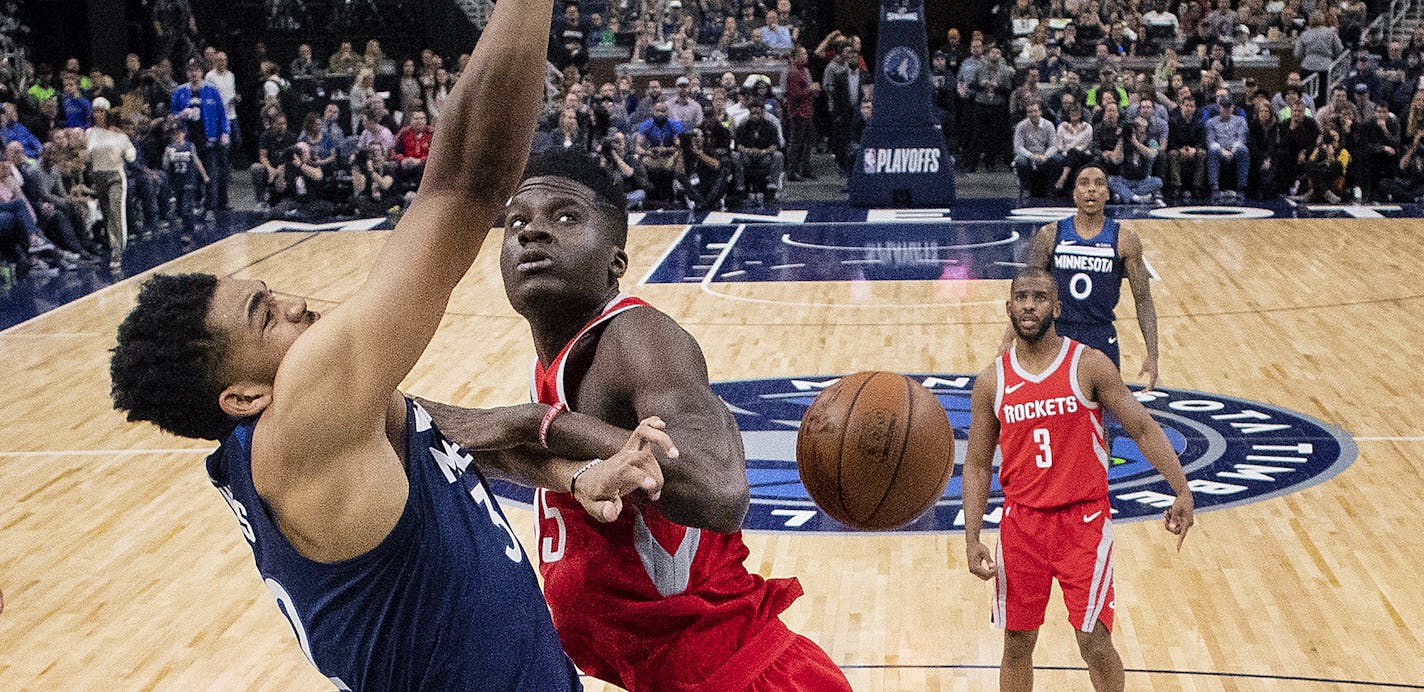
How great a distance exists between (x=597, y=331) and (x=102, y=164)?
14.3m

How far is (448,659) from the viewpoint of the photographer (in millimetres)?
2416

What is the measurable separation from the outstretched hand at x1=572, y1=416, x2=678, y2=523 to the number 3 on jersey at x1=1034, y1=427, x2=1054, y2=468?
2820 mm

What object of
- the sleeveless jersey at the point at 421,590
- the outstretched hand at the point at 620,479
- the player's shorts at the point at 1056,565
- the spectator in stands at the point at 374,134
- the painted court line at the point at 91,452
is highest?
the outstretched hand at the point at 620,479

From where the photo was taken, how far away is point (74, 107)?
18.3 metres

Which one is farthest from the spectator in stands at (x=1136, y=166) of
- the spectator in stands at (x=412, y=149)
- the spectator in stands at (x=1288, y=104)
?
the spectator in stands at (x=412, y=149)

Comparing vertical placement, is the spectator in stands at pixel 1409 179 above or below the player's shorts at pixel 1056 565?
below

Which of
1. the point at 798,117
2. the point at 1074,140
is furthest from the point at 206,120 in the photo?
the point at 1074,140

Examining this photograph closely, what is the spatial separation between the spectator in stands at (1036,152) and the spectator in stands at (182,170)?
383 inches

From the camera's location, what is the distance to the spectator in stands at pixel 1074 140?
18188mm

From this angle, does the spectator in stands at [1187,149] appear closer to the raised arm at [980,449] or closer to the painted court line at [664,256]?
the painted court line at [664,256]

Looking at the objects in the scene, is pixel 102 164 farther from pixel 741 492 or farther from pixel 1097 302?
pixel 741 492

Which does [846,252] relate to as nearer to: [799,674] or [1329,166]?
[1329,166]

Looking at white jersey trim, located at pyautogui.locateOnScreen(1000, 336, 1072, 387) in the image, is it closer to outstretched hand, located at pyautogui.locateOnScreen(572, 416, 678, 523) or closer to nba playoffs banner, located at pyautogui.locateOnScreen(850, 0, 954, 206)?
outstretched hand, located at pyautogui.locateOnScreen(572, 416, 678, 523)

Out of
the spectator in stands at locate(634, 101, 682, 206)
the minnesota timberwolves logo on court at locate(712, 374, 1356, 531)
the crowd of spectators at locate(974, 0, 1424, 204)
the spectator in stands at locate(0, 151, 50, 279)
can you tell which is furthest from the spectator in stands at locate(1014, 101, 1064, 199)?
the spectator in stands at locate(0, 151, 50, 279)
